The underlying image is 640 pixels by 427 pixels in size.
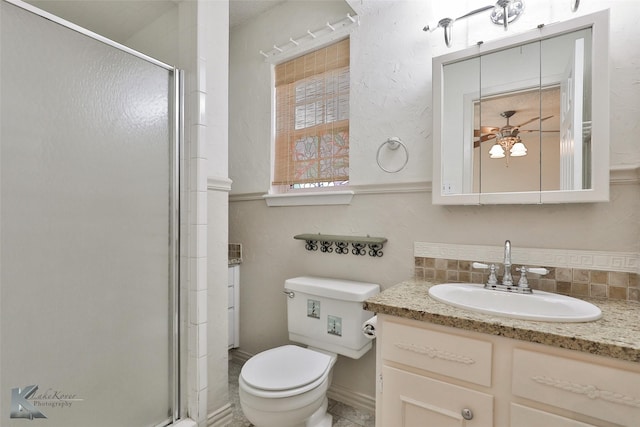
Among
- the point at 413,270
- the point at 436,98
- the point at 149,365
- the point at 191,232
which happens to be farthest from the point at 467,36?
the point at 149,365

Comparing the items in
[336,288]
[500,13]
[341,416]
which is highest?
[500,13]

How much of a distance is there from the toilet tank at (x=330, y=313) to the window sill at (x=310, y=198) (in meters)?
0.46

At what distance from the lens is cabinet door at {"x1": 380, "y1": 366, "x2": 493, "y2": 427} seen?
956 mm

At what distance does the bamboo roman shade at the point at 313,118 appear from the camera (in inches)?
74.4

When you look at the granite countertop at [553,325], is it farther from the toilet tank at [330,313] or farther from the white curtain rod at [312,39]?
the white curtain rod at [312,39]

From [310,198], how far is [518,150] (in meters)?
1.11

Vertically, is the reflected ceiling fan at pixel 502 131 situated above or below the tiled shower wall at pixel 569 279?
above

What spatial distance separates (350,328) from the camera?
1560 mm

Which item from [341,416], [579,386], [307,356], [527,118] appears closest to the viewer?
[579,386]

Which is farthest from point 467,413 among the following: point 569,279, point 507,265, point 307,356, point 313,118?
point 313,118

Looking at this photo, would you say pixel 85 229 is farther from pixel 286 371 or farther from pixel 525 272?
pixel 525 272

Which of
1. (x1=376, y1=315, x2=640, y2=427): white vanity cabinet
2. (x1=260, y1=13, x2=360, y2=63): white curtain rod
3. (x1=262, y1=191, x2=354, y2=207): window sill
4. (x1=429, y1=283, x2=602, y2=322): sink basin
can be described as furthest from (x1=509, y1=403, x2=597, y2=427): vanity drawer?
(x1=260, y1=13, x2=360, y2=63): white curtain rod

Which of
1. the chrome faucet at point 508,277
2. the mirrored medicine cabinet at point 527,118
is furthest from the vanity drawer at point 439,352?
the mirrored medicine cabinet at point 527,118

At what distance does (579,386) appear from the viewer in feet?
2.70
